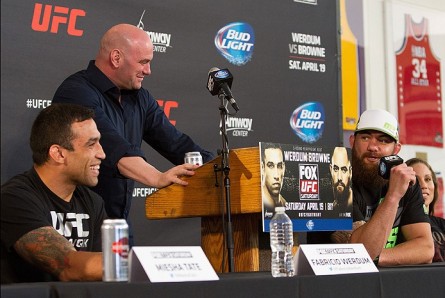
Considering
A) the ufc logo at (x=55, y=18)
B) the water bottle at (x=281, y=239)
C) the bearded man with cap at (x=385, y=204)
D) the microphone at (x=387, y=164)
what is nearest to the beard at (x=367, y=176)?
the bearded man with cap at (x=385, y=204)

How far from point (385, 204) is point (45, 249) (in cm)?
137

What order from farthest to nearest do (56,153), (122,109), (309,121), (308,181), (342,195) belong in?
(309,121) < (122,109) < (342,195) < (308,181) < (56,153)

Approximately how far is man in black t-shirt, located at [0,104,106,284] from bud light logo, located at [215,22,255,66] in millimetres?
1804

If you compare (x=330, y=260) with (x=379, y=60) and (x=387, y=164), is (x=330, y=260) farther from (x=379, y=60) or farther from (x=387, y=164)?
(x=379, y=60)

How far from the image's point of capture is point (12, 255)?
2191 millimetres

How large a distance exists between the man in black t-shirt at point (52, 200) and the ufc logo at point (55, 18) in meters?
1.22

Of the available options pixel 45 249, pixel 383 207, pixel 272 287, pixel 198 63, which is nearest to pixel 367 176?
pixel 383 207

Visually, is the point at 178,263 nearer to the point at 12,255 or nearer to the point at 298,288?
the point at 298,288

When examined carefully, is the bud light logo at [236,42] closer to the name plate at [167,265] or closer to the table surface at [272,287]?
the table surface at [272,287]

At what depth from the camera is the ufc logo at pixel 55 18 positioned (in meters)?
3.67

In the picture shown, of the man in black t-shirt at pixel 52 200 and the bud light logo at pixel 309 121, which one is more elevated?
the bud light logo at pixel 309 121

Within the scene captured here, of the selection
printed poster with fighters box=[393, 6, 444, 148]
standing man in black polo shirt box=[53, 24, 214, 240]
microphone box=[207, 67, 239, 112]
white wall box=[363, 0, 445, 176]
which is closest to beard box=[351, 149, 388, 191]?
standing man in black polo shirt box=[53, 24, 214, 240]

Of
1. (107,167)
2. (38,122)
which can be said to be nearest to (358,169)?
(107,167)

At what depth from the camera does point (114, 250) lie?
1808 mm
